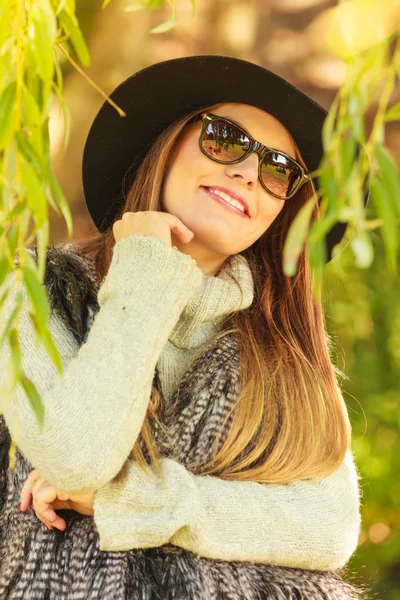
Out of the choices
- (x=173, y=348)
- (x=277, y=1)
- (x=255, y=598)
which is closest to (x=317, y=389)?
(x=173, y=348)

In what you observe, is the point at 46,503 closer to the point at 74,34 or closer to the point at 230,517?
the point at 230,517

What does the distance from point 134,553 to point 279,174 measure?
34.9 inches

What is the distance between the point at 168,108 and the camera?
7.35 ft

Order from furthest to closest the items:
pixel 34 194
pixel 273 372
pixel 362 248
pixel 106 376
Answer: pixel 273 372, pixel 106 376, pixel 34 194, pixel 362 248

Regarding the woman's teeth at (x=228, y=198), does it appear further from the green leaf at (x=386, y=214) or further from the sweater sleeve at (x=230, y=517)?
the green leaf at (x=386, y=214)

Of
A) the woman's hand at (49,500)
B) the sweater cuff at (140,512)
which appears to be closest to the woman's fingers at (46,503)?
the woman's hand at (49,500)

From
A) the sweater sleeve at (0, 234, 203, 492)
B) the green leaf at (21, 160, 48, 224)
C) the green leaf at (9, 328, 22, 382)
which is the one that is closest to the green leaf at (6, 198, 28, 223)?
the green leaf at (21, 160, 48, 224)

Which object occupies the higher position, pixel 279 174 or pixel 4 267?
pixel 279 174

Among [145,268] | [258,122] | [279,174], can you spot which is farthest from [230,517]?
[258,122]

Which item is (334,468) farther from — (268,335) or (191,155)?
(191,155)

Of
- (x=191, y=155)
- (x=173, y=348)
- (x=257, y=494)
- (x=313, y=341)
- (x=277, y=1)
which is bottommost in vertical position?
(x=257, y=494)

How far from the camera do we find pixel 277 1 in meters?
4.51

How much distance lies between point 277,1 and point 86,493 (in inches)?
132

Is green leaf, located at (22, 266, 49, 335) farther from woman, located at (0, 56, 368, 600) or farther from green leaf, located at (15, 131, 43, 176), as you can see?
woman, located at (0, 56, 368, 600)
